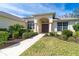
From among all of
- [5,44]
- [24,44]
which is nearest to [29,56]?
[24,44]

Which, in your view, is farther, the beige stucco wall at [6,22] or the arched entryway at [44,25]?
the arched entryway at [44,25]

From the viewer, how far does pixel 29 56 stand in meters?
6.46

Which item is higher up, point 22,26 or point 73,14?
point 73,14

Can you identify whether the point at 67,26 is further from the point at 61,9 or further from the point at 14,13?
the point at 14,13

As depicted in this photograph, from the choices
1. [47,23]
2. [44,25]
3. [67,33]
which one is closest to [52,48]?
[67,33]

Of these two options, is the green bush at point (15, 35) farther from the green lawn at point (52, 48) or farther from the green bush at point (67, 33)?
the green bush at point (67, 33)

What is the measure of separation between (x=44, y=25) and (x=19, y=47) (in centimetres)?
189

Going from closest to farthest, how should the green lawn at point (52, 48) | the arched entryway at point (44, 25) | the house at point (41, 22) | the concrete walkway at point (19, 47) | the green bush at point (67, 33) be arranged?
the concrete walkway at point (19, 47) < the green lawn at point (52, 48) < the house at point (41, 22) < the green bush at point (67, 33) < the arched entryway at point (44, 25)

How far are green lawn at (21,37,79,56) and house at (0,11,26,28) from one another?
4.99 ft

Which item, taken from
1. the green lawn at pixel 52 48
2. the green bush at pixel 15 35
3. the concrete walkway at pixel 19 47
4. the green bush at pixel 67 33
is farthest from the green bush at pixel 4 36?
the green bush at pixel 67 33

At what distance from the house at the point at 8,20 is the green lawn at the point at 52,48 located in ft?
4.99

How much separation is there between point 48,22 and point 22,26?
155 centimetres

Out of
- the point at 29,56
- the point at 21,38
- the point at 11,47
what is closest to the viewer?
the point at 29,56

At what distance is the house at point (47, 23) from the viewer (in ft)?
25.3
